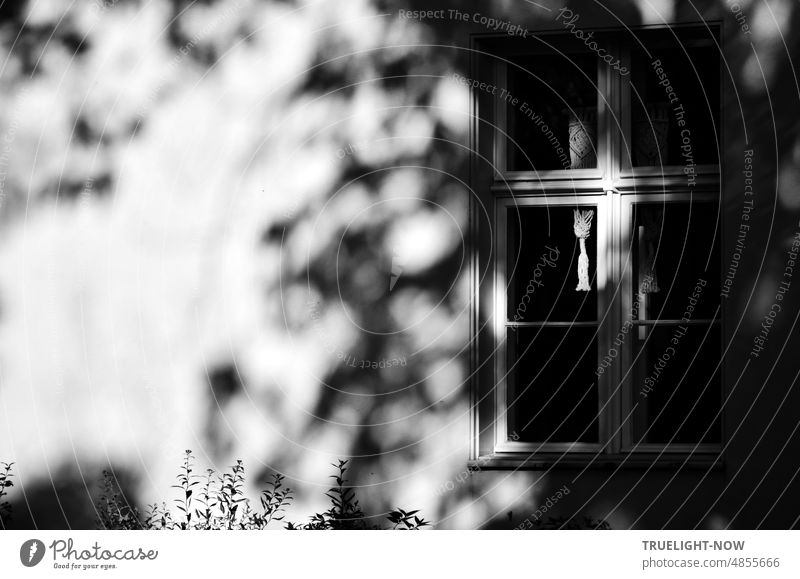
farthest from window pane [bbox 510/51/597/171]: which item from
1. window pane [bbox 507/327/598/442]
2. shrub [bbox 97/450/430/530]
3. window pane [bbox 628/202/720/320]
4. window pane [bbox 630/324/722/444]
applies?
shrub [bbox 97/450/430/530]

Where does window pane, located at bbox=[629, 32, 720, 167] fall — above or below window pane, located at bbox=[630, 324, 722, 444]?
above

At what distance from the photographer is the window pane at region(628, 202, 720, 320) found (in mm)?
6766

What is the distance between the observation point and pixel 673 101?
689 centimetres

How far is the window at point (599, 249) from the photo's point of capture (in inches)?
267

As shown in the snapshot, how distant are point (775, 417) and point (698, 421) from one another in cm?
44

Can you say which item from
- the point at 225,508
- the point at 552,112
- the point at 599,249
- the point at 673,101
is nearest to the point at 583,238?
the point at 599,249

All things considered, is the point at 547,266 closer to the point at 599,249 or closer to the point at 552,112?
the point at 599,249

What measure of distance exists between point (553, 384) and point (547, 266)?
67 cm

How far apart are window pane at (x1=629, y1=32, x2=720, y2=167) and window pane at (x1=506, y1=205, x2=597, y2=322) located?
499 millimetres

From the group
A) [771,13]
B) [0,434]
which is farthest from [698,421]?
[0,434]

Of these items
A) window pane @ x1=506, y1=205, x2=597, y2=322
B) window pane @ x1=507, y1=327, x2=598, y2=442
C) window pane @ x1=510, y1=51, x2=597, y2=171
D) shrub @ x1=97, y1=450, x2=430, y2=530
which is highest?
window pane @ x1=510, y1=51, x2=597, y2=171

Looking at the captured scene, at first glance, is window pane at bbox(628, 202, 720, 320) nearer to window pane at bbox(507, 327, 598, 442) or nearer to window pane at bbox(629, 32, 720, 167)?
window pane at bbox(629, 32, 720, 167)

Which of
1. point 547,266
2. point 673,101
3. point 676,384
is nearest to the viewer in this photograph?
point 676,384

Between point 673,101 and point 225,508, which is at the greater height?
point 673,101
